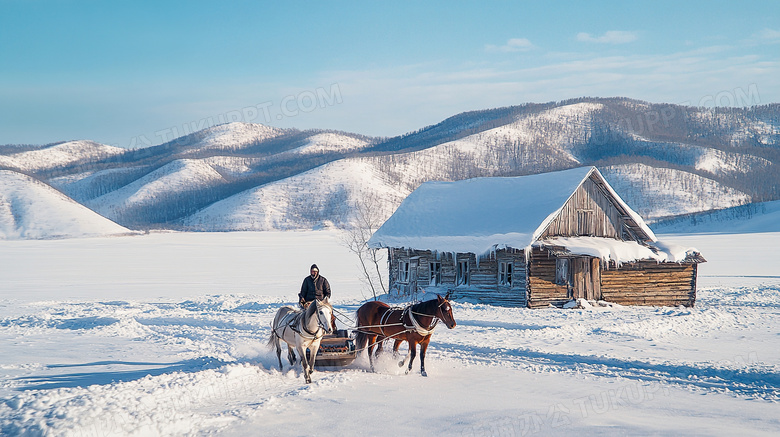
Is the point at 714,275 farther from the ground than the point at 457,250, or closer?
closer

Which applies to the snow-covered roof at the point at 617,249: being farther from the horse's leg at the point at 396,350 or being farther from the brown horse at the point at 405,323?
the brown horse at the point at 405,323

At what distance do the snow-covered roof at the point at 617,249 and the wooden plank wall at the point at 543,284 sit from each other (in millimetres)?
775

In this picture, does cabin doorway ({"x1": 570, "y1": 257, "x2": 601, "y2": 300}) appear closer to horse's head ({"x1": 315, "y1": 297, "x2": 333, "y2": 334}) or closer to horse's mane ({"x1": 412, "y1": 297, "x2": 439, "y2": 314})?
horse's mane ({"x1": 412, "y1": 297, "x2": 439, "y2": 314})

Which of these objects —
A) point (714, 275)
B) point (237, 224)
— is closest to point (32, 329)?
point (714, 275)

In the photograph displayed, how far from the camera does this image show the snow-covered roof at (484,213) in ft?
77.6

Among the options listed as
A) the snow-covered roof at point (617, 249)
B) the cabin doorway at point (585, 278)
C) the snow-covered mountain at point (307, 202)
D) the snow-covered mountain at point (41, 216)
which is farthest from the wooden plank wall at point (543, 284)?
the snow-covered mountain at point (307, 202)

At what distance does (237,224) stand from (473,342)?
5252 inches

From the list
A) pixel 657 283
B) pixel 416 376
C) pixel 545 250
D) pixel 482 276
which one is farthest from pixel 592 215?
pixel 416 376

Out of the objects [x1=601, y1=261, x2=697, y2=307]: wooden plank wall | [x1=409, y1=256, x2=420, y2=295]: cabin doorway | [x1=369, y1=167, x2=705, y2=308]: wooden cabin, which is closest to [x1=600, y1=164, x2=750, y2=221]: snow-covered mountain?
[x1=601, y1=261, x2=697, y2=307]: wooden plank wall

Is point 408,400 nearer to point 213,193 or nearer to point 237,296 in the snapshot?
point 237,296

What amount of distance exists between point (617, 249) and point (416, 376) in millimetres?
15278

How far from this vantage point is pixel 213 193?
197 m

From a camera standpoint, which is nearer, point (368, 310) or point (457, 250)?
point (368, 310)

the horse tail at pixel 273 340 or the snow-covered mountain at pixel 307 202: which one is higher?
the snow-covered mountain at pixel 307 202
